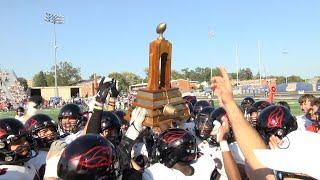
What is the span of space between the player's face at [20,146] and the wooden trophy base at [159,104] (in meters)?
1.21

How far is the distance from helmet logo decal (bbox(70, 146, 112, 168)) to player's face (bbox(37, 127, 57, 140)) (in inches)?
118

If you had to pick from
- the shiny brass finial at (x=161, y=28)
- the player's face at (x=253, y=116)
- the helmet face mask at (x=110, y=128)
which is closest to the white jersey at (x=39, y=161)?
the helmet face mask at (x=110, y=128)

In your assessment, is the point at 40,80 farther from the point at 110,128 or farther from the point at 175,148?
the point at 175,148

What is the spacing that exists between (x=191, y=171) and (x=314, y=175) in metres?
1.80

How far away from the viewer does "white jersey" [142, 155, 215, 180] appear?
10.9ft

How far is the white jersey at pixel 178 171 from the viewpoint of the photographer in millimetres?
3324

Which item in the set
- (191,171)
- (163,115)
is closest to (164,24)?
(163,115)

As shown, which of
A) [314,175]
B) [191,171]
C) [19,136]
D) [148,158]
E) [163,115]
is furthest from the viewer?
[148,158]

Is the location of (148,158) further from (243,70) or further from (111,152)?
(243,70)

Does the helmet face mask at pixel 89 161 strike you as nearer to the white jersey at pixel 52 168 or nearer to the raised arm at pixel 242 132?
the white jersey at pixel 52 168

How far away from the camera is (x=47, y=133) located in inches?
226

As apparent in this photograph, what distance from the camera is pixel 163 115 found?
192 inches

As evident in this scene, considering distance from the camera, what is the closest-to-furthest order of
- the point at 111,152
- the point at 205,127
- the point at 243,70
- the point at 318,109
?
the point at 111,152 → the point at 205,127 → the point at 318,109 → the point at 243,70

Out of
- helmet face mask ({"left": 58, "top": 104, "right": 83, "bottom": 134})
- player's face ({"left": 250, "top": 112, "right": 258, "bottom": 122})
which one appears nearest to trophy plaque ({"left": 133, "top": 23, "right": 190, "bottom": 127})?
helmet face mask ({"left": 58, "top": 104, "right": 83, "bottom": 134})
